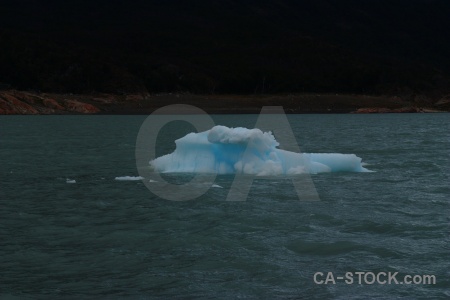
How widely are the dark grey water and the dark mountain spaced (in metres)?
66.7

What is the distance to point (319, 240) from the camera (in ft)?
39.4

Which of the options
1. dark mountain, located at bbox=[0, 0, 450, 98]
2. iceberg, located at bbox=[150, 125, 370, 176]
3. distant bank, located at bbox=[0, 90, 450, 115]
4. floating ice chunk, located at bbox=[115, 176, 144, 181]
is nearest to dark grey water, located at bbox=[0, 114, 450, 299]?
floating ice chunk, located at bbox=[115, 176, 144, 181]

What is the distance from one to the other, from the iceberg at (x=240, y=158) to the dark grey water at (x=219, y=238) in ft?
2.42

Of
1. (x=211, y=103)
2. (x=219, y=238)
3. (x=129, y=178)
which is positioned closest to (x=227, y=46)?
(x=211, y=103)

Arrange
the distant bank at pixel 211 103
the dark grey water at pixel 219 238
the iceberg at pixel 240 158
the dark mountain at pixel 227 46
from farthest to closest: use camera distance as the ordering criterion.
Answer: the dark mountain at pixel 227 46 → the distant bank at pixel 211 103 → the iceberg at pixel 240 158 → the dark grey water at pixel 219 238

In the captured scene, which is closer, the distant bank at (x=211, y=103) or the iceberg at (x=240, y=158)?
the iceberg at (x=240, y=158)

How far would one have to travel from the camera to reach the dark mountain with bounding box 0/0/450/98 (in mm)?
89812

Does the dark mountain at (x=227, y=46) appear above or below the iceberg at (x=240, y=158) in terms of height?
above

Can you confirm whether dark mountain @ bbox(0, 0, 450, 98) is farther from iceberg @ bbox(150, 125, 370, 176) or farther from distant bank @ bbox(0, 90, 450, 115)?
iceberg @ bbox(150, 125, 370, 176)

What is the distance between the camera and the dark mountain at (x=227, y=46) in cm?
8981

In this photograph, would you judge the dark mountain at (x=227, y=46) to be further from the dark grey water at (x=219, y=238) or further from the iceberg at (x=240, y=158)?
the dark grey water at (x=219, y=238)

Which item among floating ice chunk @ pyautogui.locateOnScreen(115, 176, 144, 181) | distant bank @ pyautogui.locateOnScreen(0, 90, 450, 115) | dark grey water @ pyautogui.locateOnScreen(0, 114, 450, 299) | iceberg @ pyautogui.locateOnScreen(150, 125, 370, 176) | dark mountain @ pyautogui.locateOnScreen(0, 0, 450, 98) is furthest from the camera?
dark mountain @ pyautogui.locateOnScreen(0, 0, 450, 98)

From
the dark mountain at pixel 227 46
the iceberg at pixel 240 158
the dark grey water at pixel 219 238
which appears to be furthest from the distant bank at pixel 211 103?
the dark grey water at pixel 219 238

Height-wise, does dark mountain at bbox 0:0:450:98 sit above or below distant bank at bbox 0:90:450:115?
above
